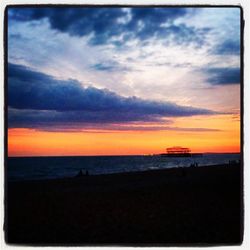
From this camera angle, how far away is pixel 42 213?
7.40 m

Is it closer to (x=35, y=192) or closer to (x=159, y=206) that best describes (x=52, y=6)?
(x=159, y=206)

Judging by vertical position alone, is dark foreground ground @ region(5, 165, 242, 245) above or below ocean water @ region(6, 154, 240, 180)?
above

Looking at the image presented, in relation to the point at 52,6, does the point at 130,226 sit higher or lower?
lower

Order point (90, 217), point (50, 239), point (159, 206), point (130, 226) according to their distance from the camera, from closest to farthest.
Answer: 1. point (50, 239)
2. point (130, 226)
3. point (90, 217)
4. point (159, 206)

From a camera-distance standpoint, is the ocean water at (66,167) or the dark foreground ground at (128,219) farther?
the ocean water at (66,167)

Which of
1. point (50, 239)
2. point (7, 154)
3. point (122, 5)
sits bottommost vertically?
point (50, 239)

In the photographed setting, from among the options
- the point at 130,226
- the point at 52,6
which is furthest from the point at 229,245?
the point at 52,6

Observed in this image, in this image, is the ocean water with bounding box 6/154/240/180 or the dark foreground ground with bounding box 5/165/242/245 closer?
the dark foreground ground with bounding box 5/165/242/245

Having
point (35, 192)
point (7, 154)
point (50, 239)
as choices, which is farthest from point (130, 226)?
point (35, 192)

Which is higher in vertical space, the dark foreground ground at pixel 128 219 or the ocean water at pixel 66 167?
the dark foreground ground at pixel 128 219

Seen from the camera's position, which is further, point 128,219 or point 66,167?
point 66,167

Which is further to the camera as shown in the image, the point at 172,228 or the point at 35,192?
the point at 35,192

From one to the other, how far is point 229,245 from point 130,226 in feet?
5.56

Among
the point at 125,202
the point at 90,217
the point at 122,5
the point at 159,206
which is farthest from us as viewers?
the point at 125,202
